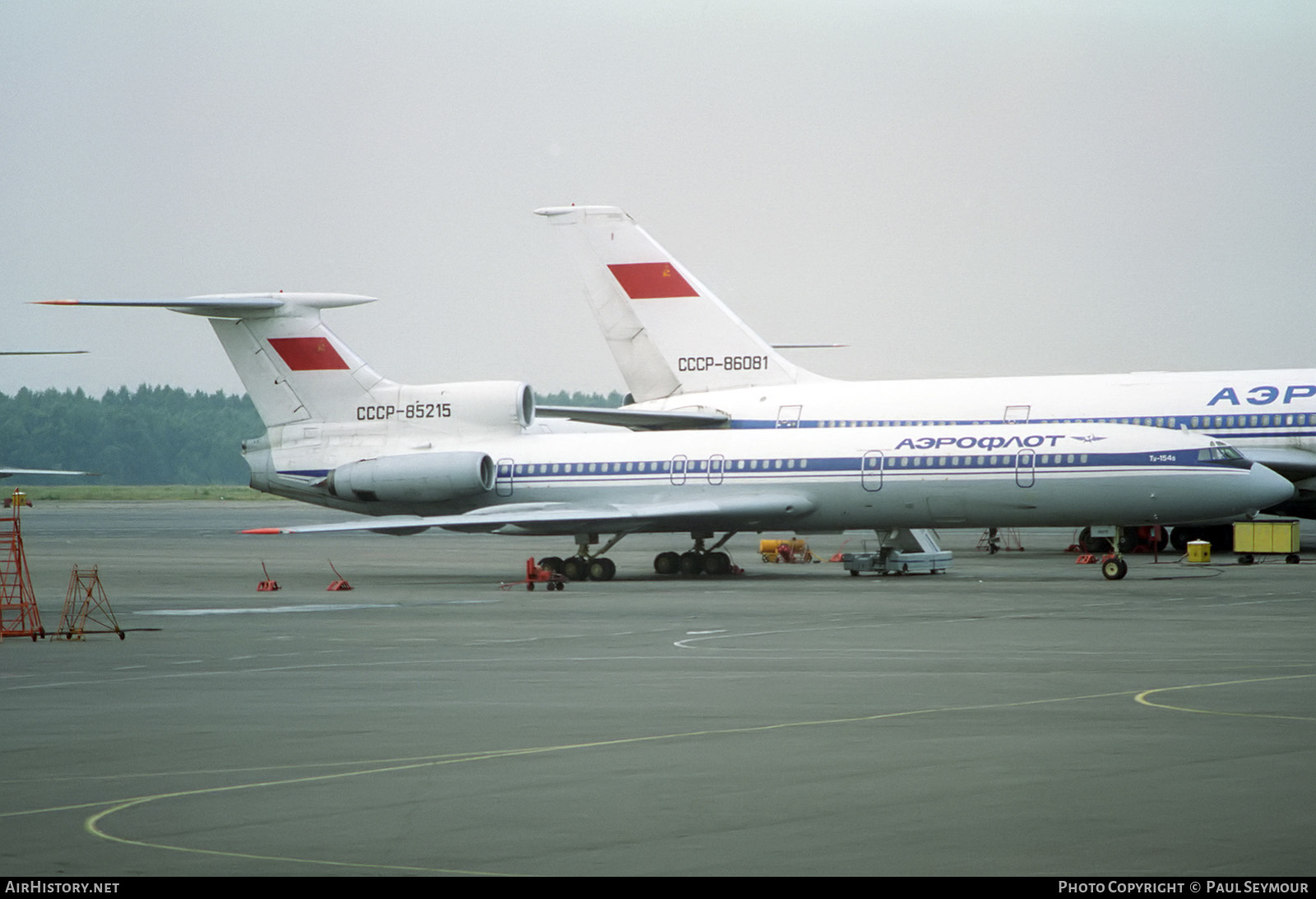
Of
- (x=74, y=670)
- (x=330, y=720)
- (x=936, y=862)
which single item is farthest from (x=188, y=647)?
(x=936, y=862)

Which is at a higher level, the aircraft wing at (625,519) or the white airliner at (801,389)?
the white airliner at (801,389)

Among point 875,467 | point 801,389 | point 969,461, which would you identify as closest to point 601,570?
point 875,467

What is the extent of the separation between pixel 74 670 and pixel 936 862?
507 inches

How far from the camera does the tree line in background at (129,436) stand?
140 m

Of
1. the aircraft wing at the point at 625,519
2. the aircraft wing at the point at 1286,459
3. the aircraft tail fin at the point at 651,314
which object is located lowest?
the aircraft wing at the point at 625,519

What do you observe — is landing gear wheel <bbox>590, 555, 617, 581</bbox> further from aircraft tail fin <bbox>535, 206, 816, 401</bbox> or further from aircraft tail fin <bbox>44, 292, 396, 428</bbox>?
aircraft tail fin <bbox>535, 206, 816, 401</bbox>

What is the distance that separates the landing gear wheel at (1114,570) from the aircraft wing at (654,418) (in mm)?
16323

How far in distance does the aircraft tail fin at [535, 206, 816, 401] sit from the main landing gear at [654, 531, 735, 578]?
483 inches

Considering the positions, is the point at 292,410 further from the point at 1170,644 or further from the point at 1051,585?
the point at 1170,644

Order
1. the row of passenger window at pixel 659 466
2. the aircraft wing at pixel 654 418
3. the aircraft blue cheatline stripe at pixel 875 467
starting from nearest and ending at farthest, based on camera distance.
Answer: the aircraft blue cheatline stripe at pixel 875 467, the row of passenger window at pixel 659 466, the aircraft wing at pixel 654 418

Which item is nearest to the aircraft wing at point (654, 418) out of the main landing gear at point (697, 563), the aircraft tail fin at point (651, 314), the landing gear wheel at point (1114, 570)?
the aircraft tail fin at point (651, 314)

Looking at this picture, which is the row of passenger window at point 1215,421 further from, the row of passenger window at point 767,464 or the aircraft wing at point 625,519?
the aircraft wing at point 625,519

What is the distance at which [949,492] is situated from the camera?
120 ft
